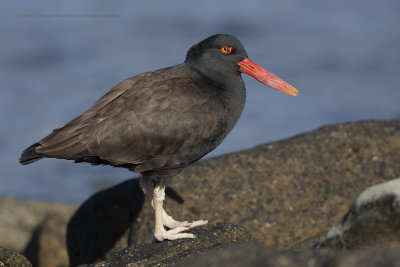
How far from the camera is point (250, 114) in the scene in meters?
15.0

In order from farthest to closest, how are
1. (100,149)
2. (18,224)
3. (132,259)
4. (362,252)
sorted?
(18,224) < (100,149) < (132,259) < (362,252)

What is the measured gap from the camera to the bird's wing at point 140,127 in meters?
5.65

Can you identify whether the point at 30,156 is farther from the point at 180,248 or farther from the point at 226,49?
the point at 226,49

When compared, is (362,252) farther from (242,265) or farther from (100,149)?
(100,149)

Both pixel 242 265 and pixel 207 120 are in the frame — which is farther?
pixel 207 120

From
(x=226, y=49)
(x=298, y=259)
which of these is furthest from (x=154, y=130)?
(x=298, y=259)

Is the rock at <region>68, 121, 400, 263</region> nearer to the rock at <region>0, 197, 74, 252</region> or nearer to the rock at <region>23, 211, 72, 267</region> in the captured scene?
the rock at <region>23, 211, 72, 267</region>

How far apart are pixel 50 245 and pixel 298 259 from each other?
628 centimetres

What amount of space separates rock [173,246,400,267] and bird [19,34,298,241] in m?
2.93

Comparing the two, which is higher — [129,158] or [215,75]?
[215,75]

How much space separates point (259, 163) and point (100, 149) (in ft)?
9.04

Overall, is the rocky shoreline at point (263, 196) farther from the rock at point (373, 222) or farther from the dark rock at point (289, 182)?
the rock at point (373, 222)

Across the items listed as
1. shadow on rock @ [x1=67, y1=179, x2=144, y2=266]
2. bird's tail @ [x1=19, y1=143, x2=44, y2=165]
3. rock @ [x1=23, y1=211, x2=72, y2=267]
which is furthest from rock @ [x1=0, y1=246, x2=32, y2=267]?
rock @ [x1=23, y1=211, x2=72, y2=267]

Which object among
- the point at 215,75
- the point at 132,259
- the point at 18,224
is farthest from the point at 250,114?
the point at 132,259
